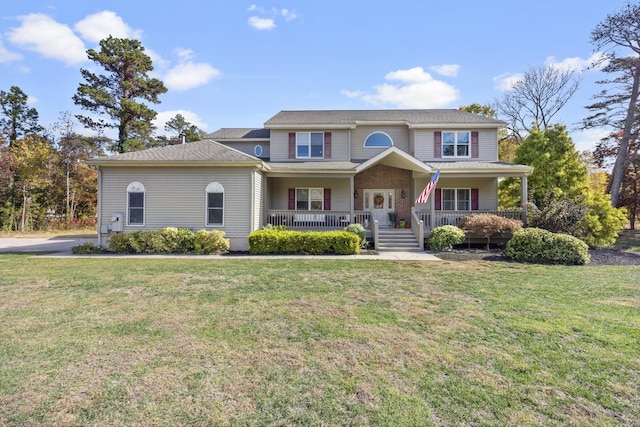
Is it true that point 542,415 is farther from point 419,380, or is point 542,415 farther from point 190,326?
point 190,326

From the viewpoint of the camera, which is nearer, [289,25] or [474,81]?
[289,25]

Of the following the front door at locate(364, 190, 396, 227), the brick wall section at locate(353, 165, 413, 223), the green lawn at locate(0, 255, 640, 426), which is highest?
the brick wall section at locate(353, 165, 413, 223)

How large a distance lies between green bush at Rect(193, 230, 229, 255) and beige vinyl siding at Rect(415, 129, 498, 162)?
11.5m

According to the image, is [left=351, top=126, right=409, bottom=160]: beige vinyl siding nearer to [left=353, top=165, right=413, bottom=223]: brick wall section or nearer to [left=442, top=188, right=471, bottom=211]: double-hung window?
[left=353, top=165, right=413, bottom=223]: brick wall section

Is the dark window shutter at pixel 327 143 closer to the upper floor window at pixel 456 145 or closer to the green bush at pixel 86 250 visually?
the upper floor window at pixel 456 145

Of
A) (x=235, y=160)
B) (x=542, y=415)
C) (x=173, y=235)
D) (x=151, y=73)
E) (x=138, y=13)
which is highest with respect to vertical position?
(x=151, y=73)

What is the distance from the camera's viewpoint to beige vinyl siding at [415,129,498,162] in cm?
1712

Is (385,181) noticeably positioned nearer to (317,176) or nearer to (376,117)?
(376,117)

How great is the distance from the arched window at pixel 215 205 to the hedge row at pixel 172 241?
77 centimetres

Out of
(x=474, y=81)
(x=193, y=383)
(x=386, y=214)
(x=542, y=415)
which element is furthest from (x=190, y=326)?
(x=474, y=81)

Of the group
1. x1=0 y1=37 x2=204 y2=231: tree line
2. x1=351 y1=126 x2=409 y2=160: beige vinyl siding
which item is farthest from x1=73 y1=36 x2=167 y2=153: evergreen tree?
x1=351 y1=126 x2=409 y2=160: beige vinyl siding

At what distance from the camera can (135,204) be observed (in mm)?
13594

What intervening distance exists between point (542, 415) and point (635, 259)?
41.1 ft

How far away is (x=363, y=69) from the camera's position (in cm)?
1688
